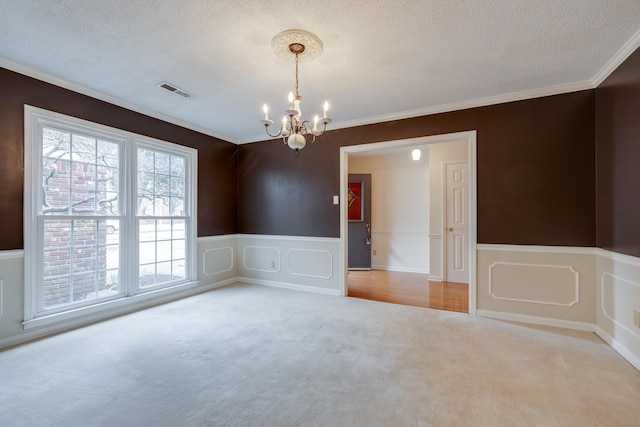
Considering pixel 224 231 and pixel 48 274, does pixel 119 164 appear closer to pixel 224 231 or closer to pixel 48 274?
pixel 48 274

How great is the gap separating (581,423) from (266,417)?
1788mm

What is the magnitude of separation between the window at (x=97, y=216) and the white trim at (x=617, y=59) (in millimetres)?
4873

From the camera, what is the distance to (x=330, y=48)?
233 cm

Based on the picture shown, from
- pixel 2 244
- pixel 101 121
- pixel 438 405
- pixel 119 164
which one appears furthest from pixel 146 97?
pixel 438 405

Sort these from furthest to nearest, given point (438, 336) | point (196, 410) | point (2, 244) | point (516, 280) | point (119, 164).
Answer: point (119, 164)
point (516, 280)
point (438, 336)
point (2, 244)
point (196, 410)

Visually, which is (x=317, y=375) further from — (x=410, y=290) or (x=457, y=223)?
(x=457, y=223)

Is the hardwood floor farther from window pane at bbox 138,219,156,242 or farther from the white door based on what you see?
window pane at bbox 138,219,156,242

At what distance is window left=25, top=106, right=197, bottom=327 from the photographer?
2.82 meters

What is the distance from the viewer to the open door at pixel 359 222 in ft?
20.7

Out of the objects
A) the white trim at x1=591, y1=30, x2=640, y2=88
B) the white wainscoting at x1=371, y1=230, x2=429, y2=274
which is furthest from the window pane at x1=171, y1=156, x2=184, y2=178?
the white trim at x1=591, y1=30, x2=640, y2=88

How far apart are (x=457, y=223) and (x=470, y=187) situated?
1.78 metres

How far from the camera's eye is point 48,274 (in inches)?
114

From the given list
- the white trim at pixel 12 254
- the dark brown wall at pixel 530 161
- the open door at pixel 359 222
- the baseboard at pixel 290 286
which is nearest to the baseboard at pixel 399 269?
the open door at pixel 359 222

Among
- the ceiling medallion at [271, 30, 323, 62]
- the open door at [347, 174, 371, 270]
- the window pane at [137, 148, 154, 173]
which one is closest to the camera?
the ceiling medallion at [271, 30, 323, 62]
